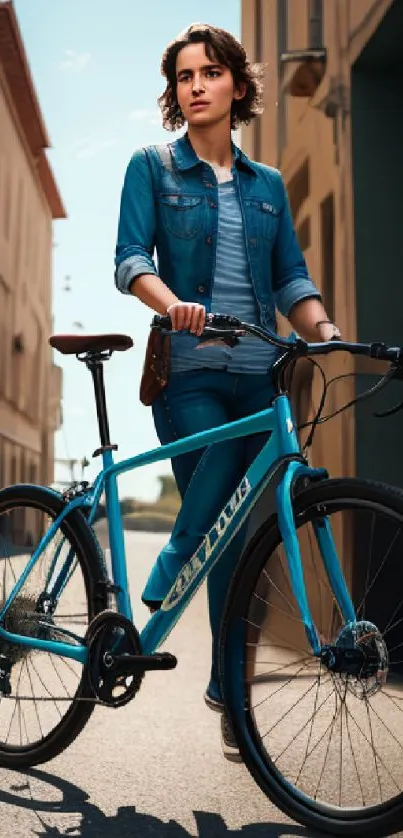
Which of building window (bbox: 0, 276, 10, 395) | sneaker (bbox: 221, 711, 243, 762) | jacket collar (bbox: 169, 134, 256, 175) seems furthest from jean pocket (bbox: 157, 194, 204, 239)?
building window (bbox: 0, 276, 10, 395)

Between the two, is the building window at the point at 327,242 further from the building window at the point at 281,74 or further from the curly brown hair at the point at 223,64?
the curly brown hair at the point at 223,64

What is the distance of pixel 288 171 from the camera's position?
982cm

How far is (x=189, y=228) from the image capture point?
3486 mm

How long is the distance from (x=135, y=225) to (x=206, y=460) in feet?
2.39

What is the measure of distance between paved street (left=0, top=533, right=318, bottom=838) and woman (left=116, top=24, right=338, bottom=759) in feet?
0.74

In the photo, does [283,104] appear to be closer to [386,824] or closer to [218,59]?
[218,59]

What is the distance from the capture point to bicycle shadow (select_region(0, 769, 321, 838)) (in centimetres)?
297

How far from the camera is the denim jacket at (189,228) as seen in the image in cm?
347

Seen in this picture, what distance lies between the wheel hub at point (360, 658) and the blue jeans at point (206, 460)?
0.70 meters

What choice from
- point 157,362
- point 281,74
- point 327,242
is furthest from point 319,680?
point 281,74

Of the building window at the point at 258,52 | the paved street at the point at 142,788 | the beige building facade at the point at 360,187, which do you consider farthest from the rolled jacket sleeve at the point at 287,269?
the building window at the point at 258,52

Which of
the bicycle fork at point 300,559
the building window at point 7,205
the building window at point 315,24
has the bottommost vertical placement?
the bicycle fork at point 300,559

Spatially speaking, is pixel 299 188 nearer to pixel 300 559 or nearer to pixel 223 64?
pixel 223 64

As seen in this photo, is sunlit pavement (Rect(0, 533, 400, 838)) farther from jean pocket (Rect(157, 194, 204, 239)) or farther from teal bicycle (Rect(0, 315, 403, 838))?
jean pocket (Rect(157, 194, 204, 239))
